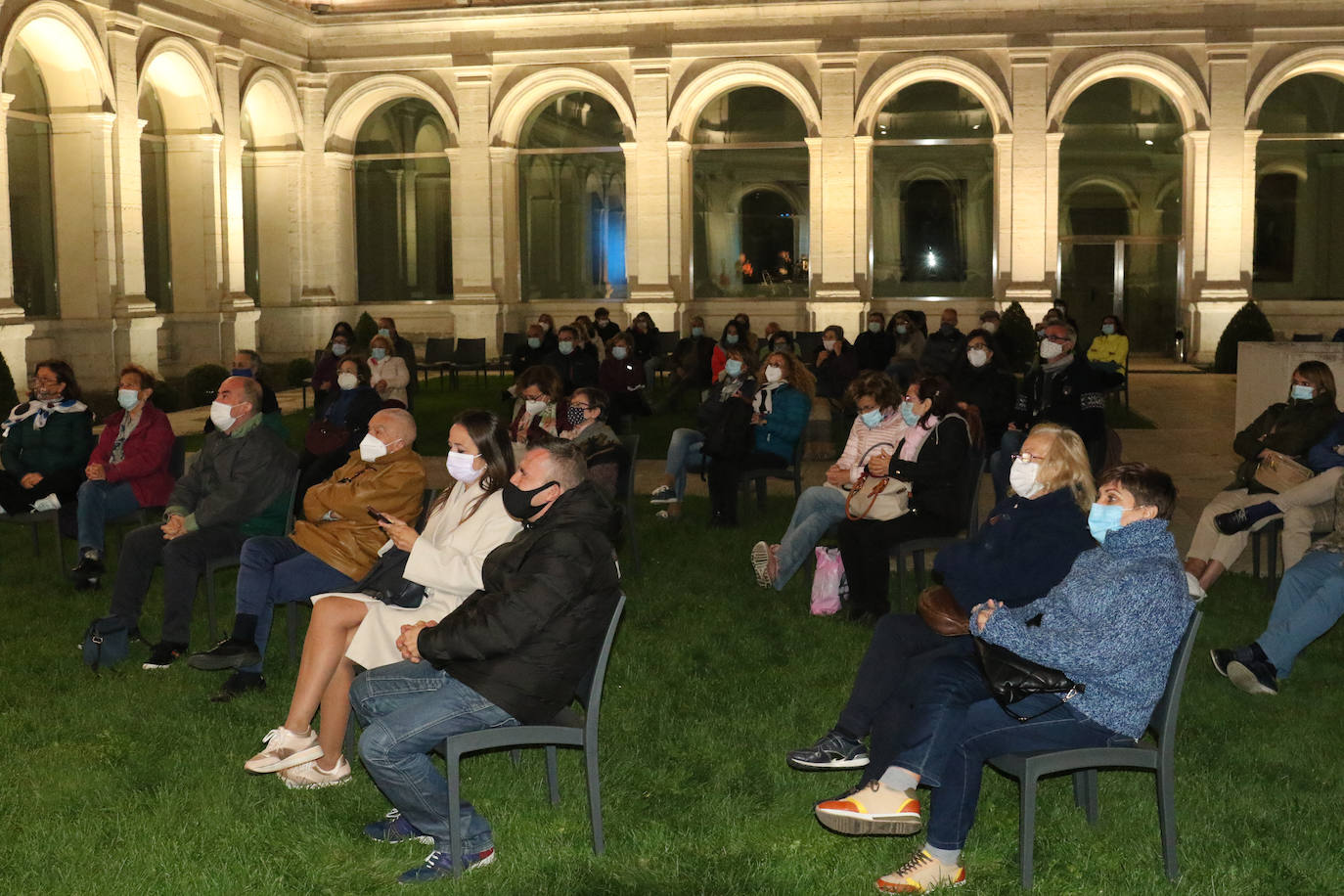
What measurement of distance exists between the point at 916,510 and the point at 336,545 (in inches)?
125

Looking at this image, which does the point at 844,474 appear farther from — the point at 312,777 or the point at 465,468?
the point at 312,777

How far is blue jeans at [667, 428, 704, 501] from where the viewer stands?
39.3ft

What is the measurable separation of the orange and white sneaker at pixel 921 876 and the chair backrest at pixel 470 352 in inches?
783

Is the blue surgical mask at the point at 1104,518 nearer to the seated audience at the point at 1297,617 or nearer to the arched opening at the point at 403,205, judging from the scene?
the seated audience at the point at 1297,617

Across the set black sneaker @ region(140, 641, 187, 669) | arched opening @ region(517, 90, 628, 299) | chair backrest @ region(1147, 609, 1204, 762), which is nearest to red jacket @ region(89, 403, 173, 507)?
black sneaker @ region(140, 641, 187, 669)

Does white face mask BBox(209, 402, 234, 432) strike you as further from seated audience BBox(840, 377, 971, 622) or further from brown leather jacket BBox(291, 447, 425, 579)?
seated audience BBox(840, 377, 971, 622)

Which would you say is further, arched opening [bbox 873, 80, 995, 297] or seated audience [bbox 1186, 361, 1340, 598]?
arched opening [bbox 873, 80, 995, 297]

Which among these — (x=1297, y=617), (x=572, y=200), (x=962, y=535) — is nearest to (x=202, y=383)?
(x=572, y=200)

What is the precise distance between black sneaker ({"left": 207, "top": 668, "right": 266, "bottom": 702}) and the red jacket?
254cm

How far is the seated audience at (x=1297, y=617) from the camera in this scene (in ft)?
23.2

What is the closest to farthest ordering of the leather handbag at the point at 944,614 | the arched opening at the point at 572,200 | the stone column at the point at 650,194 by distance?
the leather handbag at the point at 944,614
the stone column at the point at 650,194
the arched opening at the point at 572,200

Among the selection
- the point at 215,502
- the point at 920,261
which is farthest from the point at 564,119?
the point at 215,502

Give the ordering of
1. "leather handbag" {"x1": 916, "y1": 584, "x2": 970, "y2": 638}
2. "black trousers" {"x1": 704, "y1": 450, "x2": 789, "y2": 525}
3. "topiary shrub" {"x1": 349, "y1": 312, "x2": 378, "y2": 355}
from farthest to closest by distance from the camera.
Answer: "topiary shrub" {"x1": 349, "y1": 312, "x2": 378, "y2": 355}, "black trousers" {"x1": 704, "y1": 450, "x2": 789, "y2": 525}, "leather handbag" {"x1": 916, "y1": 584, "x2": 970, "y2": 638}

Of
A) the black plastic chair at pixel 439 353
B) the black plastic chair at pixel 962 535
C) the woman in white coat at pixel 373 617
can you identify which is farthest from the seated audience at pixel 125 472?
the black plastic chair at pixel 439 353
